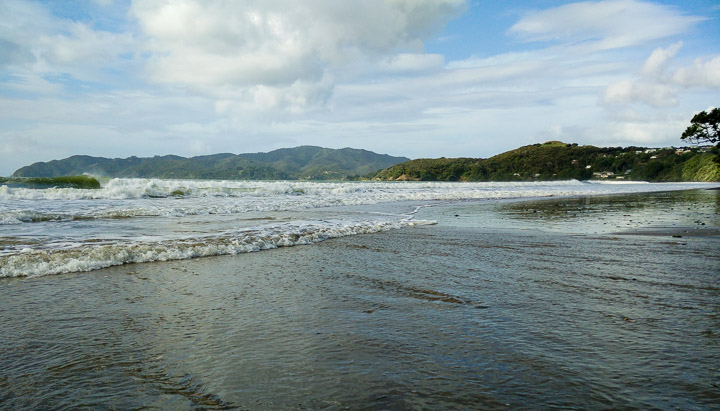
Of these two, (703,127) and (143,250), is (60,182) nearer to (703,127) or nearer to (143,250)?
(143,250)

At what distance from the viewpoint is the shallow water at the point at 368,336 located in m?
2.66

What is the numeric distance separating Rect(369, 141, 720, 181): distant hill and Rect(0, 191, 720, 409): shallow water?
88.6 meters

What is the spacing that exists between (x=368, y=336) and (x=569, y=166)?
394ft

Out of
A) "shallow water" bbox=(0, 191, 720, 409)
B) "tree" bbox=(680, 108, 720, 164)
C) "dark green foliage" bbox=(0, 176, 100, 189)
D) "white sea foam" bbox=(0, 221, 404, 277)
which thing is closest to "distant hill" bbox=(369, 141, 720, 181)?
"tree" bbox=(680, 108, 720, 164)

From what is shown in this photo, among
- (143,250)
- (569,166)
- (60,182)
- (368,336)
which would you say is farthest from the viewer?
(569,166)

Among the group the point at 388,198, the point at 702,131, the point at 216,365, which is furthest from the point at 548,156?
the point at 216,365

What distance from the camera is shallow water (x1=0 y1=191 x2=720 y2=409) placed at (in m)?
2.66

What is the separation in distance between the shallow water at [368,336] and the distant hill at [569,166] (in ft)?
291

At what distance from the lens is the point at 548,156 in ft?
394

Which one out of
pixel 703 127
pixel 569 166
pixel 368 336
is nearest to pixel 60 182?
pixel 368 336

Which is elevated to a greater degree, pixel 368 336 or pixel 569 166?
pixel 569 166

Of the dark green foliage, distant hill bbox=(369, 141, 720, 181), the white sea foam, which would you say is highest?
distant hill bbox=(369, 141, 720, 181)

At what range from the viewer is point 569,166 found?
357 ft

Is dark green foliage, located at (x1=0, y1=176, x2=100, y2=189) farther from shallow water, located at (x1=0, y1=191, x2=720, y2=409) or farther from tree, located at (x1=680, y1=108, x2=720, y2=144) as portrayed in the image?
tree, located at (x1=680, y1=108, x2=720, y2=144)
